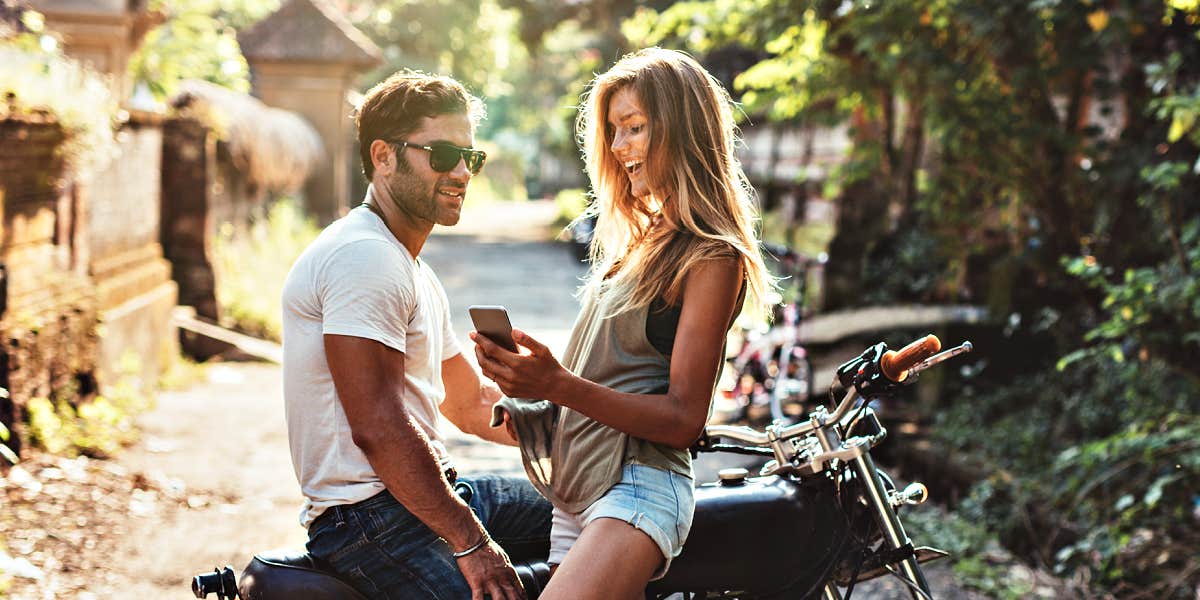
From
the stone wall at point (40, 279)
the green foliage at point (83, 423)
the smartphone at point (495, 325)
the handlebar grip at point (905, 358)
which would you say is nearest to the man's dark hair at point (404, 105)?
the smartphone at point (495, 325)

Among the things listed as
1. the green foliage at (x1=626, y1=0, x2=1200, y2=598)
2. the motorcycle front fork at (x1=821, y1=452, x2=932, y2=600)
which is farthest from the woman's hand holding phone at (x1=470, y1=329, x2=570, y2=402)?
the green foliage at (x1=626, y1=0, x2=1200, y2=598)

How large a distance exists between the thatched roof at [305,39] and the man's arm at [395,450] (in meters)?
17.0

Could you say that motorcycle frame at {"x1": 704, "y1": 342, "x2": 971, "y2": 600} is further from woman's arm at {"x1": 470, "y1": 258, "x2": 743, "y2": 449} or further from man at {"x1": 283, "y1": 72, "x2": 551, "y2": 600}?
man at {"x1": 283, "y1": 72, "x2": 551, "y2": 600}

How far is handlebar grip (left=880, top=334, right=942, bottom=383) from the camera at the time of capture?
2.60 m

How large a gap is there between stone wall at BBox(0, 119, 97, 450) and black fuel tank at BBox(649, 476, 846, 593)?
4.26 m

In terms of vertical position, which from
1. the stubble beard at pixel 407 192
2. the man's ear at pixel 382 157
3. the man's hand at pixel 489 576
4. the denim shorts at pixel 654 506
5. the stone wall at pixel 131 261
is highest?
the man's ear at pixel 382 157

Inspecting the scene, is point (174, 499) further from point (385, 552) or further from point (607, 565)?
point (607, 565)

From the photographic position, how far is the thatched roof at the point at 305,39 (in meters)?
19.0

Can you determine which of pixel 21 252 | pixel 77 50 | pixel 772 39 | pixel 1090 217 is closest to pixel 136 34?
pixel 77 50

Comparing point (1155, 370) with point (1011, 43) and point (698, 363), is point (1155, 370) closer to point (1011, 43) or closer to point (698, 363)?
point (1011, 43)

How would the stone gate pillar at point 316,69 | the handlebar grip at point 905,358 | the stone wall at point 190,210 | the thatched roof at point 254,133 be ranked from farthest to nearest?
the stone gate pillar at point 316,69 → the thatched roof at point 254,133 → the stone wall at point 190,210 → the handlebar grip at point 905,358

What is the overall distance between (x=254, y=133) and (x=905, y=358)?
12394 millimetres

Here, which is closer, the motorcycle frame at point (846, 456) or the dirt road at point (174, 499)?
the motorcycle frame at point (846, 456)

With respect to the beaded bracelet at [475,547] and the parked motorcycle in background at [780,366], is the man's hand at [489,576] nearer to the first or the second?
the beaded bracelet at [475,547]
